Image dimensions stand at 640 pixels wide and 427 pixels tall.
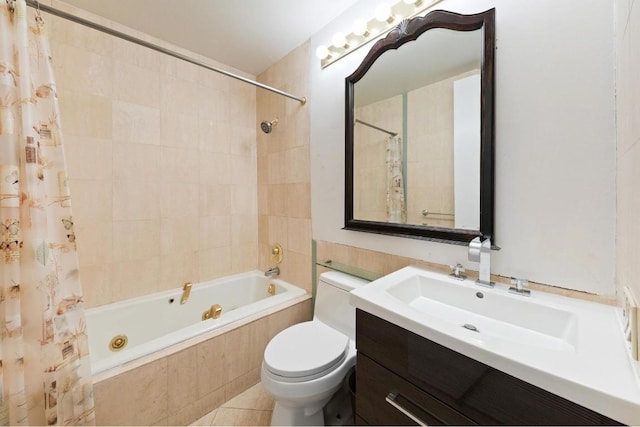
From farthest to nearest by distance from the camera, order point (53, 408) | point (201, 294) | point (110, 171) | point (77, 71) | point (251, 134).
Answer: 1. point (251, 134)
2. point (201, 294)
3. point (110, 171)
4. point (77, 71)
5. point (53, 408)

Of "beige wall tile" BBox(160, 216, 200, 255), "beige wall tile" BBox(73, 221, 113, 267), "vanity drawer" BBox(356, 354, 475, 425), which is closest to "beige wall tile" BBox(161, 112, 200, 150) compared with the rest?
"beige wall tile" BBox(160, 216, 200, 255)

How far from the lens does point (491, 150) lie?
39.4 inches

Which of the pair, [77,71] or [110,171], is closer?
[77,71]

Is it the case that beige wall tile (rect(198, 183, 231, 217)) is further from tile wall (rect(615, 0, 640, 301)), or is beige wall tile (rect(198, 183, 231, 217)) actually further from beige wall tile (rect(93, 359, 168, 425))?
tile wall (rect(615, 0, 640, 301))

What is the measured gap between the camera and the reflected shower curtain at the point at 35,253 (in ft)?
2.80

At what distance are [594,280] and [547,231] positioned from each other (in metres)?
0.19

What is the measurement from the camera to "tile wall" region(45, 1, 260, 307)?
5.15 feet

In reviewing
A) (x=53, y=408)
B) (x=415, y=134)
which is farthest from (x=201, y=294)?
(x=415, y=134)

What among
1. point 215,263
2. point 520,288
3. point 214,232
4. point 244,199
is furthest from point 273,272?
point 520,288

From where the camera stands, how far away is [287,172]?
6.77 feet

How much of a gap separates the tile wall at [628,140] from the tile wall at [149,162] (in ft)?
7.35

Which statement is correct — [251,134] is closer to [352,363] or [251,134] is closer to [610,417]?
[352,363]

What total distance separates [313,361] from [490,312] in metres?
0.75

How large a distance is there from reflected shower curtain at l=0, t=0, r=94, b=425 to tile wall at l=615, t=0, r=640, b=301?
1.73 meters
